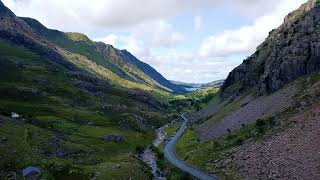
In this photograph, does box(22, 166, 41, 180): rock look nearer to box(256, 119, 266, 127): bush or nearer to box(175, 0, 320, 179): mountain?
box(175, 0, 320, 179): mountain

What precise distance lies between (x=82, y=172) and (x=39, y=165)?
12789mm

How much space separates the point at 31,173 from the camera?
113125mm

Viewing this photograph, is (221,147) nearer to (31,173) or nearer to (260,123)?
(260,123)

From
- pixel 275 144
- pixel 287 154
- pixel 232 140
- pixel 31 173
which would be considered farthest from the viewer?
pixel 232 140

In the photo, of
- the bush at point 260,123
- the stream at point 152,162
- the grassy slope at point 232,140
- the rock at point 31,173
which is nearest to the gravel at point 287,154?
the grassy slope at point 232,140

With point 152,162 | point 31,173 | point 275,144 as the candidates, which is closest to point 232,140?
point 152,162

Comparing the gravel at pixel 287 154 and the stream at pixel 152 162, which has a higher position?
the gravel at pixel 287 154

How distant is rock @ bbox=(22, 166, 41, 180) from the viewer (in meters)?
111

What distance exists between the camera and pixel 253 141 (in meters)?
149

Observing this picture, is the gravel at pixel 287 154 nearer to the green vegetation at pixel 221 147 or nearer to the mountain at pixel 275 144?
the mountain at pixel 275 144

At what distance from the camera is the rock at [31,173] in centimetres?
11119

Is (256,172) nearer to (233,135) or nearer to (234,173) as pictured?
(234,173)

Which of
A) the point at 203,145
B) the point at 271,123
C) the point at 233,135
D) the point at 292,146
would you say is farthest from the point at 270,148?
the point at 203,145

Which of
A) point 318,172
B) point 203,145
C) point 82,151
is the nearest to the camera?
point 318,172
